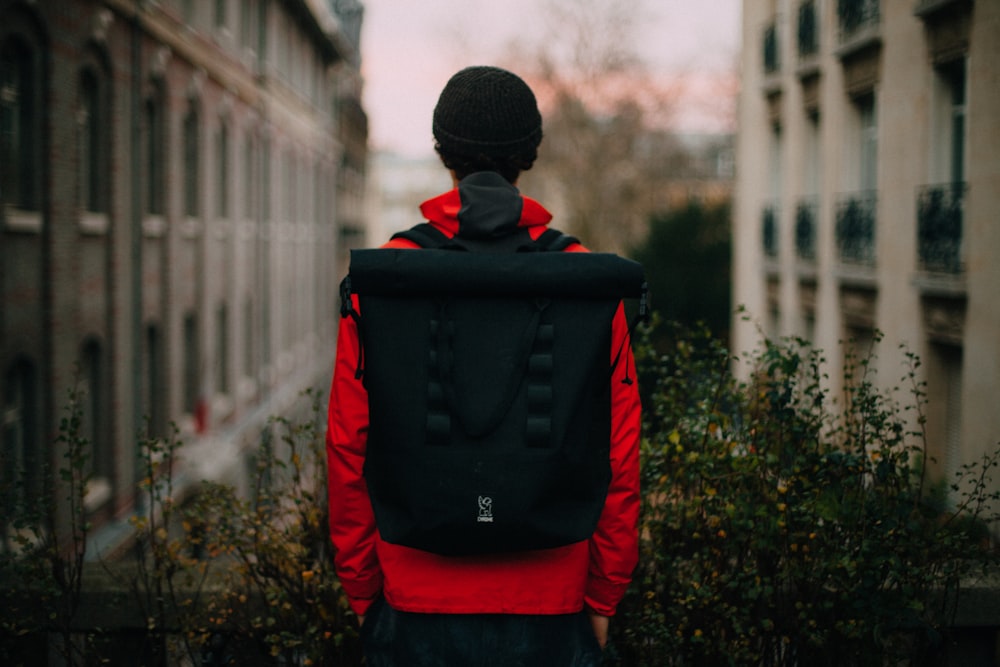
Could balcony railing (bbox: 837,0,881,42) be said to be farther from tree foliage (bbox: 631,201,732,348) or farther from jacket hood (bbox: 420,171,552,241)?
jacket hood (bbox: 420,171,552,241)

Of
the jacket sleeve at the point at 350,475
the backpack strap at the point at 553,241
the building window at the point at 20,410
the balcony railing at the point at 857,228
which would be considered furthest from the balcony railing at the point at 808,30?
the jacket sleeve at the point at 350,475

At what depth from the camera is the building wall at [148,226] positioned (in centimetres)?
1291

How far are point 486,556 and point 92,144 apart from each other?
14652 mm

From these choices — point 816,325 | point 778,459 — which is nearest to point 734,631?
point 778,459

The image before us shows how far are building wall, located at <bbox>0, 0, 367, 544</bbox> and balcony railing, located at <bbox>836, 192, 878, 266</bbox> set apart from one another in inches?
402

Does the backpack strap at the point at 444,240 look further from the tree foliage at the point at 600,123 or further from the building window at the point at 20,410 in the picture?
the tree foliage at the point at 600,123

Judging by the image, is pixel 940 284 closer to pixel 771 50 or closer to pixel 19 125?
pixel 771 50

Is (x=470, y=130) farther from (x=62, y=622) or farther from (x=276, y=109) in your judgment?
(x=276, y=109)

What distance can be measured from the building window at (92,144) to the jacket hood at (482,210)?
1390 cm

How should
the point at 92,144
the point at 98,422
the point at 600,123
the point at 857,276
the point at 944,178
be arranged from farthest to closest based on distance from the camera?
the point at 600,123
the point at 857,276
the point at 98,422
the point at 92,144
the point at 944,178

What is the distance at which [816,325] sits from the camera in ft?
63.3

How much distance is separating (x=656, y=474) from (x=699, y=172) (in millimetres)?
50322

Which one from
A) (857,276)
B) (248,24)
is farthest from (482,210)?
(248,24)

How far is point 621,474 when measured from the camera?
8.42 ft
